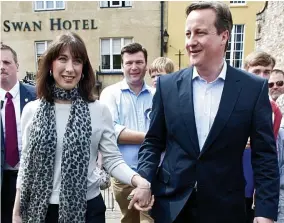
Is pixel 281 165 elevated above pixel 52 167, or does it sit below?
below

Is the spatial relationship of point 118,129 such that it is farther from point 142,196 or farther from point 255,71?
point 255,71

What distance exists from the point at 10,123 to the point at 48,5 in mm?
14589

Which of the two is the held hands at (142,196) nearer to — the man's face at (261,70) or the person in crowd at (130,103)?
the person in crowd at (130,103)

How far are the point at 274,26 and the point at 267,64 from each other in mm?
9168

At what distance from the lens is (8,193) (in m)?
2.53

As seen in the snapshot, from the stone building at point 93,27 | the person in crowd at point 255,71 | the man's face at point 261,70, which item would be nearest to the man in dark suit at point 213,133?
the person in crowd at point 255,71

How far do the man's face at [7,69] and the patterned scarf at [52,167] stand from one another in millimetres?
841

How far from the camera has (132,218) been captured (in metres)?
3.11

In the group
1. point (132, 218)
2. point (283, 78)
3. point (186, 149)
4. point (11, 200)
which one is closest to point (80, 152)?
point (186, 149)

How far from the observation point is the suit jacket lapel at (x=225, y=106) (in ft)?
5.59

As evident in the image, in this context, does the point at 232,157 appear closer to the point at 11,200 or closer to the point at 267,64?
the point at 267,64

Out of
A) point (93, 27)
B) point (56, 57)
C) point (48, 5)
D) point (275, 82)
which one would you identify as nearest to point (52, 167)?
point (56, 57)

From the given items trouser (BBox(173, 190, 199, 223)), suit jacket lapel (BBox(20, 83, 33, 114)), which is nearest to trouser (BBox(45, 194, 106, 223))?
trouser (BBox(173, 190, 199, 223))

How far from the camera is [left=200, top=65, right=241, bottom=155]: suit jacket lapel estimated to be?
67.1 inches
